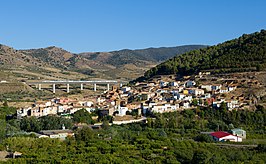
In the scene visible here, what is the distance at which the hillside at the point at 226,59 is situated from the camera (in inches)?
2202

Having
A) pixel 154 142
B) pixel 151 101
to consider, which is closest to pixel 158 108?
pixel 151 101

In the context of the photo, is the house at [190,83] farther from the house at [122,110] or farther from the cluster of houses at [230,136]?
the cluster of houses at [230,136]

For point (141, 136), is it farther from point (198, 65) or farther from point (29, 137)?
point (198, 65)

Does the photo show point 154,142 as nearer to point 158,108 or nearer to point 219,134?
point 219,134

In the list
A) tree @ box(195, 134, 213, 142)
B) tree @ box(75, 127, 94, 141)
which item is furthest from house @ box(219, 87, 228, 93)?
tree @ box(75, 127, 94, 141)

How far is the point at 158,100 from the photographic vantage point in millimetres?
48844

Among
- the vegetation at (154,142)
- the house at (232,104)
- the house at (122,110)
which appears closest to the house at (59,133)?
the vegetation at (154,142)

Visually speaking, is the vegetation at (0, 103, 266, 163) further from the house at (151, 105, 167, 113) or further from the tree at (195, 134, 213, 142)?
the house at (151, 105, 167, 113)

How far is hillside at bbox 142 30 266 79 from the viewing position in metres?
55.9

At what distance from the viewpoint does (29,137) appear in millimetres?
32375

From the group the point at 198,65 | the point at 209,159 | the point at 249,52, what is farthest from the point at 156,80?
the point at 209,159

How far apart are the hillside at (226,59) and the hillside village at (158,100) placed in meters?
2.63

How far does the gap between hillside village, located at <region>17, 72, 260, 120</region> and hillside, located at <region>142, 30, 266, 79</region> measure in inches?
104

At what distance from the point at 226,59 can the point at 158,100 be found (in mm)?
15077
